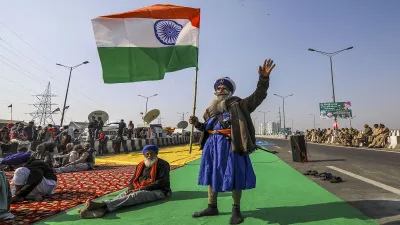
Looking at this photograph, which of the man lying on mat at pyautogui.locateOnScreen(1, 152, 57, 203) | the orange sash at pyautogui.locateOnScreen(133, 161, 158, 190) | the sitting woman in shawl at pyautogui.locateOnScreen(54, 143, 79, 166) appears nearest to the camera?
the orange sash at pyautogui.locateOnScreen(133, 161, 158, 190)

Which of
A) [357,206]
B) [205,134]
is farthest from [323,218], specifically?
[205,134]

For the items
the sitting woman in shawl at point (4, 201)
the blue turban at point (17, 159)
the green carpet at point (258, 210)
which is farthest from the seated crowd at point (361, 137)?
the sitting woman in shawl at point (4, 201)

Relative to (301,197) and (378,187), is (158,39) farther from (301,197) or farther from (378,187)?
(378,187)

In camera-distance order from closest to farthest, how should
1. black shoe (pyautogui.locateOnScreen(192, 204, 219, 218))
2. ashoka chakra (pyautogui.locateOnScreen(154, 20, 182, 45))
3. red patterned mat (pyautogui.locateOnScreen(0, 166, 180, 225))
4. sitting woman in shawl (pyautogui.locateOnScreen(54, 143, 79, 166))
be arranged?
black shoe (pyautogui.locateOnScreen(192, 204, 219, 218)), red patterned mat (pyautogui.locateOnScreen(0, 166, 180, 225)), ashoka chakra (pyautogui.locateOnScreen(154, 20, 182, 45)), sitting woman in shawl (pyautogui.locateOnScreen(54, 143, 79, 166))

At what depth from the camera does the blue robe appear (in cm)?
336

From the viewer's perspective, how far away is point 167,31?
8266 mm

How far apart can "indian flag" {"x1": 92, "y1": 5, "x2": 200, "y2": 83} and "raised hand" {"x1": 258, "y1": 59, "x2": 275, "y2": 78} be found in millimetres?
4160

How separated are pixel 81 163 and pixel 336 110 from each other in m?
33.7

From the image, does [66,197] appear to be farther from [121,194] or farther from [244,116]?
[244,116]

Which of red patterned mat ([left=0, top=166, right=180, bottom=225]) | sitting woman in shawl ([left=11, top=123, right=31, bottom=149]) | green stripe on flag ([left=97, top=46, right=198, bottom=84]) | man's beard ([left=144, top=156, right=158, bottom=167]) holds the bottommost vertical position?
red patterned mat ([left=0, top=166, right=180, bottom=225])

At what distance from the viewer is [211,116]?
3770mm

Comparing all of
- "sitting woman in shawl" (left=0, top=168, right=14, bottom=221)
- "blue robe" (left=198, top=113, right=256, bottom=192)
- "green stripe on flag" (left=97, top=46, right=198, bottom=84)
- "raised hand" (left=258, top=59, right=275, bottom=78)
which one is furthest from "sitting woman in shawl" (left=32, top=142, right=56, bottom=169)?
"raised hand" (left=258, top=59, right=275, bottom=78)

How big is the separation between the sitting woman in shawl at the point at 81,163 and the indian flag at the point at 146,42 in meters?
3.70

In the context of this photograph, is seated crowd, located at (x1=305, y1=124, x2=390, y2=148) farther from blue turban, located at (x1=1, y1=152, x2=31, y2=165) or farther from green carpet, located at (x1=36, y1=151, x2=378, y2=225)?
blue turban, located at (x1=1, y1=152, x2=31, y2=165)
